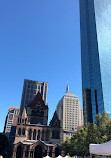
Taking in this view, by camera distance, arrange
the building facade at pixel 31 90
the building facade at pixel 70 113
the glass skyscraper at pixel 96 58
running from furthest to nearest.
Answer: the building facade at pixel 70 113 < the building facade at pixel 31 90 < the glass skyscraper at pixel 96 58

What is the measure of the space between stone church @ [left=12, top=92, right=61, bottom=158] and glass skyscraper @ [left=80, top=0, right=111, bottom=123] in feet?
75.8

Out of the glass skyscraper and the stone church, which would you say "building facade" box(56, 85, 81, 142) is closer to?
the glass skyscraper

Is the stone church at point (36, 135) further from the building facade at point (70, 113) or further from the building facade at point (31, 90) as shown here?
the building facade at point (70, 113)

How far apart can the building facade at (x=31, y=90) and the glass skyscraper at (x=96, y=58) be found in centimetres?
6925

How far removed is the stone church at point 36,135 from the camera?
162ft

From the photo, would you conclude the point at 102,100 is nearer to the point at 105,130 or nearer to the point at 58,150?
the point at 58,150

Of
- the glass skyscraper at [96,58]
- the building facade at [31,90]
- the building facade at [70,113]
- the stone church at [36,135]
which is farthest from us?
the building facade at [70,113]

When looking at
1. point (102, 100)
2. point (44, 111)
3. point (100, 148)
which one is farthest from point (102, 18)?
point (100, 148)

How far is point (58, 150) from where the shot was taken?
51406 millimetres

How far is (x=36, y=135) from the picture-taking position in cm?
5722

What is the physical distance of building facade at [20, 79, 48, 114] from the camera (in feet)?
473

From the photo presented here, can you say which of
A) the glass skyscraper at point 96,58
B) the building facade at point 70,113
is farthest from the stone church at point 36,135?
the building facade at point 70,113

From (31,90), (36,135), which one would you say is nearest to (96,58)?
(36,135)

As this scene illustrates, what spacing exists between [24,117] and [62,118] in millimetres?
107089
